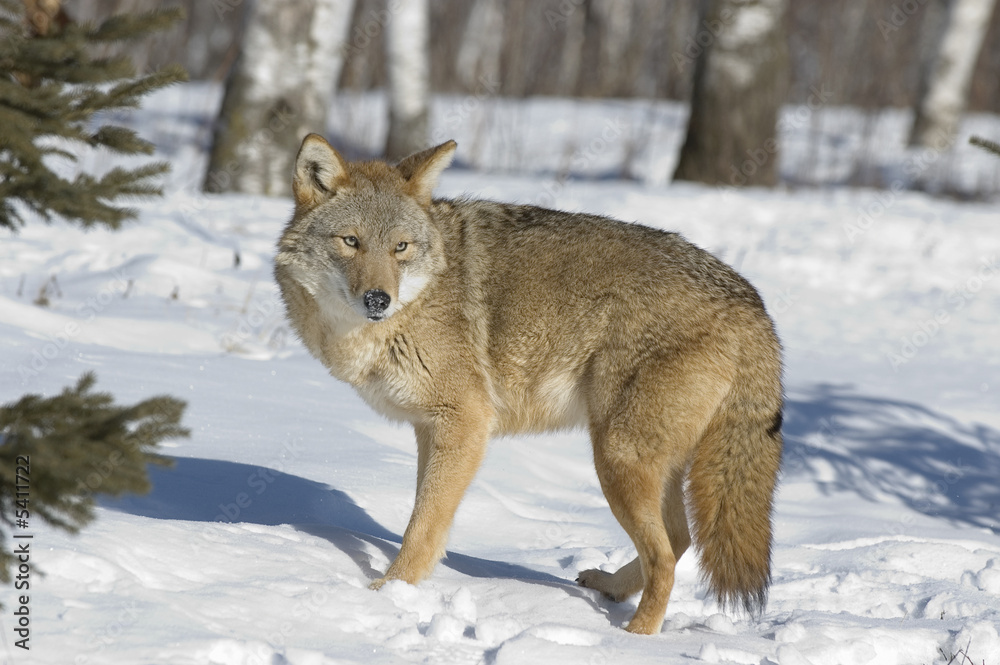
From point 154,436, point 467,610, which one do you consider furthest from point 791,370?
point 154,436

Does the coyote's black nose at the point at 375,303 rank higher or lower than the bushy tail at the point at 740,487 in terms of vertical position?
higher

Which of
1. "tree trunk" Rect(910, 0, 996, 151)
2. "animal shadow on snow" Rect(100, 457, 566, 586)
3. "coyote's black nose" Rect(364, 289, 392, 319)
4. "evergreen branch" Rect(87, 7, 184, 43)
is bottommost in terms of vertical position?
"animal shadow on snow" Rect(100, 457, 566, 586)

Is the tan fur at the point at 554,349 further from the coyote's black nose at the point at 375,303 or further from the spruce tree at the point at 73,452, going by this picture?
the spruce tree at the point at 73,452

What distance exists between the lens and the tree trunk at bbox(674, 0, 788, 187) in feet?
38.3

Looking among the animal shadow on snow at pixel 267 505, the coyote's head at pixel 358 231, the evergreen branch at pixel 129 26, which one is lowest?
the animal shadow on snow at pixel 267 505

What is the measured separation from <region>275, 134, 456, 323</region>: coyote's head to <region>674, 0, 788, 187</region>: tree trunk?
8181 mm

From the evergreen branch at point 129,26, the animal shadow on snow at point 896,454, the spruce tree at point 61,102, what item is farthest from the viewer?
the animal shadow on snow at point 896,454

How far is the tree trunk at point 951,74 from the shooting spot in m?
17.0

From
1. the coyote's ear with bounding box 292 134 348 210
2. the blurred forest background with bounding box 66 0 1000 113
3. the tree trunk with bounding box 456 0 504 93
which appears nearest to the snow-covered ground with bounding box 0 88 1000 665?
the coyote's ear with bounding box 292 134 348 210

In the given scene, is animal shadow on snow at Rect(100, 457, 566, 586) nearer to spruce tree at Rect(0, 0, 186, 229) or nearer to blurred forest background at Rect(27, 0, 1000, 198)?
spruce tree at Rect(0, 0, 186, 229)

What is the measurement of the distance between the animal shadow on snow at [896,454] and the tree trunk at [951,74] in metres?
11.7

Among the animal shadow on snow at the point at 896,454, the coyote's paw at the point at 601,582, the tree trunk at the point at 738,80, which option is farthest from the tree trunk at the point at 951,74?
the coyote's paw at the point at 601,582

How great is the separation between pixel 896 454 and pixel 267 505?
409 centimetres

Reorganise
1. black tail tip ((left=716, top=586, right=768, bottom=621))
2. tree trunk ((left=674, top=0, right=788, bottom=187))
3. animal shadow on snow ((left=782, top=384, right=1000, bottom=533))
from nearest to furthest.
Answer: black tail tip ((left=716, top=586, right=768, bottom=621))
animal shadow on snow ((left=782, top=384, right=1000, bottom=533))
tree trunk ((left=674, top=0, right=788, bottom=187))
